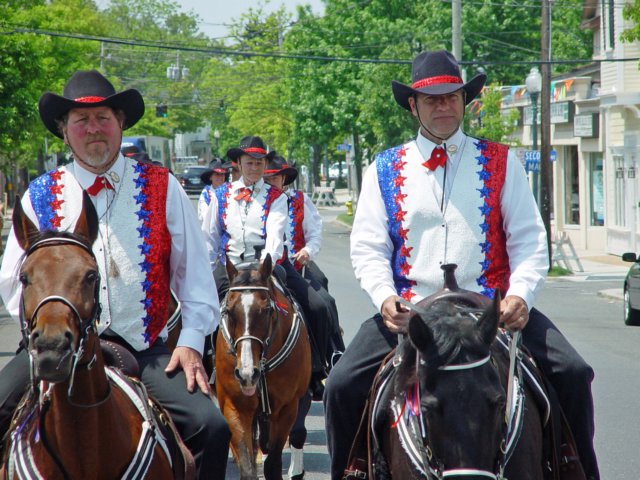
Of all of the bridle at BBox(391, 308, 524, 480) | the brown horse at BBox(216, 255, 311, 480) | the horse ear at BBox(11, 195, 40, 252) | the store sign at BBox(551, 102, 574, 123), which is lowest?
the brown horse at BBox(216, 255, 311, 480)

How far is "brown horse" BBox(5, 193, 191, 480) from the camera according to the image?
Result: 12.2 feet

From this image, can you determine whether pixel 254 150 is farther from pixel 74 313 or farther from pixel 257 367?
pixel 74 313

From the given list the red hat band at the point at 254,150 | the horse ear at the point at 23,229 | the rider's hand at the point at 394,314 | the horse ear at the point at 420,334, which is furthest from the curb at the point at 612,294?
the horse ear at the point at 23,229

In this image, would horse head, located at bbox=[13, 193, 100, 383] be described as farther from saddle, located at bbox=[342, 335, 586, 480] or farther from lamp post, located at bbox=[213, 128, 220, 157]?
lamp post, located at bbox=[213, 128, 220, 157]

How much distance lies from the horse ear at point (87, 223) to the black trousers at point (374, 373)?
1.62m

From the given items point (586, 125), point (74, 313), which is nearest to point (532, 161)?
point (586, 125)

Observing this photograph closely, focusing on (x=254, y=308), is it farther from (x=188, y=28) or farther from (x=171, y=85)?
(x=188, y=28)

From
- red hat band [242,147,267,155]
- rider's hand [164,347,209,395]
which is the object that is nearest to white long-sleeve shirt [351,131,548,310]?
rider's hand [164,347,209,395]

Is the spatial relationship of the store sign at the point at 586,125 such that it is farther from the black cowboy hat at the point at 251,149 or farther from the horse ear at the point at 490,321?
the horse ear at the point at 490,321

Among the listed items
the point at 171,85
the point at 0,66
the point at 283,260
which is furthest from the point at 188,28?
the point at 283,260

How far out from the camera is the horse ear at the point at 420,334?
4137mm

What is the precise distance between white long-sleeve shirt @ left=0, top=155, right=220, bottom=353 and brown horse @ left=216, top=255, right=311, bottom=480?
3.13 meters

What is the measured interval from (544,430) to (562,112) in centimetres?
3397

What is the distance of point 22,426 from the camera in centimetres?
437
